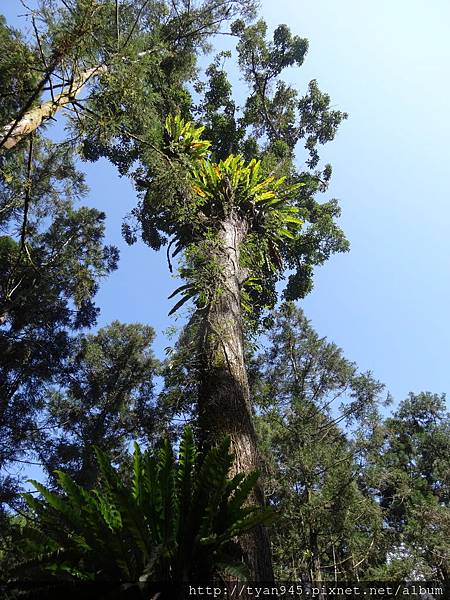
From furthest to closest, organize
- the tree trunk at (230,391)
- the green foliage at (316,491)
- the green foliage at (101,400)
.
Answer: the green foliage at (101,400)
the green foliage at (316,491)
the tree trunk at (230,391)

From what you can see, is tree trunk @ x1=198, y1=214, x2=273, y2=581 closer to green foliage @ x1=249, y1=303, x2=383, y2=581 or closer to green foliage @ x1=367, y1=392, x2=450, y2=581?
green foliage @ x1=249, y1=303, x2=383, y2=581

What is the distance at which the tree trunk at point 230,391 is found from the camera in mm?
2768

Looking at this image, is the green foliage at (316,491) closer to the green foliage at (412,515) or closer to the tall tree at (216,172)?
the green foliage at (412,515)

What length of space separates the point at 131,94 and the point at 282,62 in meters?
11.9

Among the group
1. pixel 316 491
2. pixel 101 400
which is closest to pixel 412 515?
pixel 316 491

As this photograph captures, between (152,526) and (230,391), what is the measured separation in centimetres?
139

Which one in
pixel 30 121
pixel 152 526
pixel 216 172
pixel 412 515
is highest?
pixel 216 172

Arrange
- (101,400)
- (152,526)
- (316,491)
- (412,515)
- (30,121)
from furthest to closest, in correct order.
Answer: (101,400) < (412,515) < (316,491) < (30,121) < (152,526)

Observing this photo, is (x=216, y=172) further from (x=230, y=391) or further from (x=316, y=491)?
(x=316, y=491)

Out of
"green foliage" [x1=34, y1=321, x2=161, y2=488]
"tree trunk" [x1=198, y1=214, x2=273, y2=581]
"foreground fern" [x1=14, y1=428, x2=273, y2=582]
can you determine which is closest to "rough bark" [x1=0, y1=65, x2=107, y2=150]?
"tree trunk" [x1=198, y1=214, x2=273, y2=581]

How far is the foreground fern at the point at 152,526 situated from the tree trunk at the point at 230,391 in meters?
0.30

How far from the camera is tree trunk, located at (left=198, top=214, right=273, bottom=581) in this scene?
277 cm

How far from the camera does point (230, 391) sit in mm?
3717

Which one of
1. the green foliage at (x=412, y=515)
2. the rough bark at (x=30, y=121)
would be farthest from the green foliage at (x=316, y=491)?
the rough bark at (x=30, y=121)
